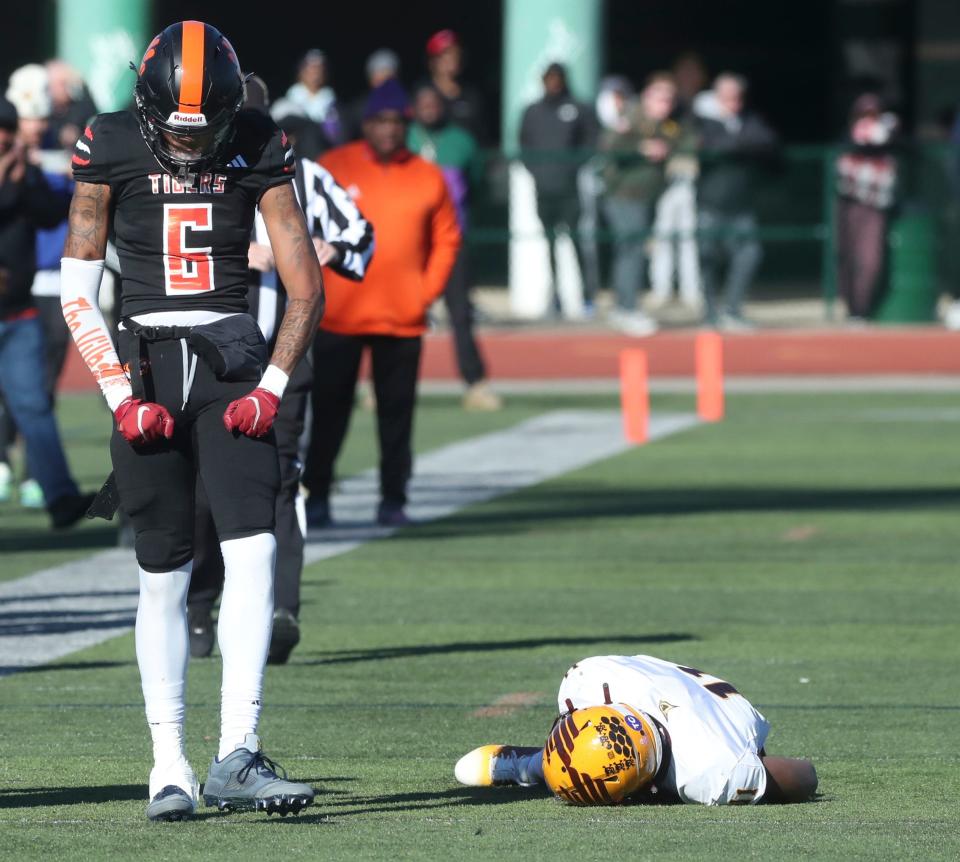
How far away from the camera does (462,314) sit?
1741 cm

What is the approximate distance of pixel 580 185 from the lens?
2308 centimetres

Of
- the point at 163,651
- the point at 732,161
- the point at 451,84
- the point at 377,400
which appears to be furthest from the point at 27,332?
the point at 732,161

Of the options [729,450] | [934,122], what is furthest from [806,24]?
[729,450]

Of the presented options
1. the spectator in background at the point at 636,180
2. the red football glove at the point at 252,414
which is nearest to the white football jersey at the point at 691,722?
the red football glove at the point at 252,414

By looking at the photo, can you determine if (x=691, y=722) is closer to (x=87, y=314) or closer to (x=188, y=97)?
(x=87, y=314)

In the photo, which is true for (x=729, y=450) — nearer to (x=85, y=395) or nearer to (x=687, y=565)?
(x=687, y=565)

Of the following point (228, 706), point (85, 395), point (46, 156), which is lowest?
point (85, 395)

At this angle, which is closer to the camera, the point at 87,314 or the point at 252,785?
the point at 252,785

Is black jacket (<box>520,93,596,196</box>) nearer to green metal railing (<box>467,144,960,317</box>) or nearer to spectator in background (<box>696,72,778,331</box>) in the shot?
green metal railing (<box>467,144,960,317</box>)

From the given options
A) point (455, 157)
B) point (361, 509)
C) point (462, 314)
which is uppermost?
point (455, 157)

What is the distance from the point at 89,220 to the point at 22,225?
20.2 ft

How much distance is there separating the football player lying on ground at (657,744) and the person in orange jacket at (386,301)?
597 cm

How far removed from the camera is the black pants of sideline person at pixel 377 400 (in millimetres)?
12188

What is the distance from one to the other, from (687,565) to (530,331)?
1209 centimetres
